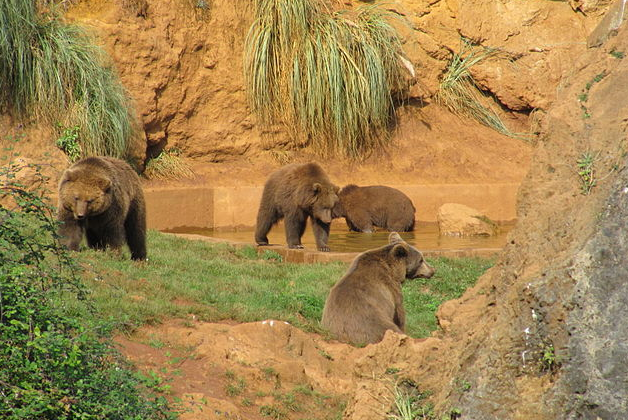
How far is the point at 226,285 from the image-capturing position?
962cm

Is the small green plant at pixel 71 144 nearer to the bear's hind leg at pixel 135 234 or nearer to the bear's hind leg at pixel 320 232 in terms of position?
the bear's hind leg at pixel 320 232

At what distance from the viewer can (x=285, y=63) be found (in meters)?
19.1

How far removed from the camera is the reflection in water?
1462cm

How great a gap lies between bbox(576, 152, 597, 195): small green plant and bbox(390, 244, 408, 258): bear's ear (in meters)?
4.27

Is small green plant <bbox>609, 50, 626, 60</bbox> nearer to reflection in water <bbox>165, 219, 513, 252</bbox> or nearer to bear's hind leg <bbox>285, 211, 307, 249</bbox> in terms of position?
bear's hind leg <bbox>285, 211, 307, 249</bbox>

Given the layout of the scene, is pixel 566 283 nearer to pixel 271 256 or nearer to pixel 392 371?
pixel 392 371

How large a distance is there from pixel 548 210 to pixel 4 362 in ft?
10.3

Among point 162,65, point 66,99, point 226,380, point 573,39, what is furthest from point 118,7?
point 226,380

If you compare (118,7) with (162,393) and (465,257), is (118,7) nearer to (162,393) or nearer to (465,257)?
(465,257)

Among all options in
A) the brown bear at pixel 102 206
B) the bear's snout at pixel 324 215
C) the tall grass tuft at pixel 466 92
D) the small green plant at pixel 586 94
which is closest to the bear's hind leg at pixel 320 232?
the bear's snout at pixel 324 215

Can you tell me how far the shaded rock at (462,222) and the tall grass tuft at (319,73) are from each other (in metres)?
3.65

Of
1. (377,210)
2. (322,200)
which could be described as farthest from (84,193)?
(377,210)

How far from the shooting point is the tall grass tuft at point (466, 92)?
21.7 meters

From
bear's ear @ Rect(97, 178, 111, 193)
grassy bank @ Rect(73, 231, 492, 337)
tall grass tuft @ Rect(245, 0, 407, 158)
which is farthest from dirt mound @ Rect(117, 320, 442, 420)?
tall grass tuft @ Rect(245, 0, 407, 158)
